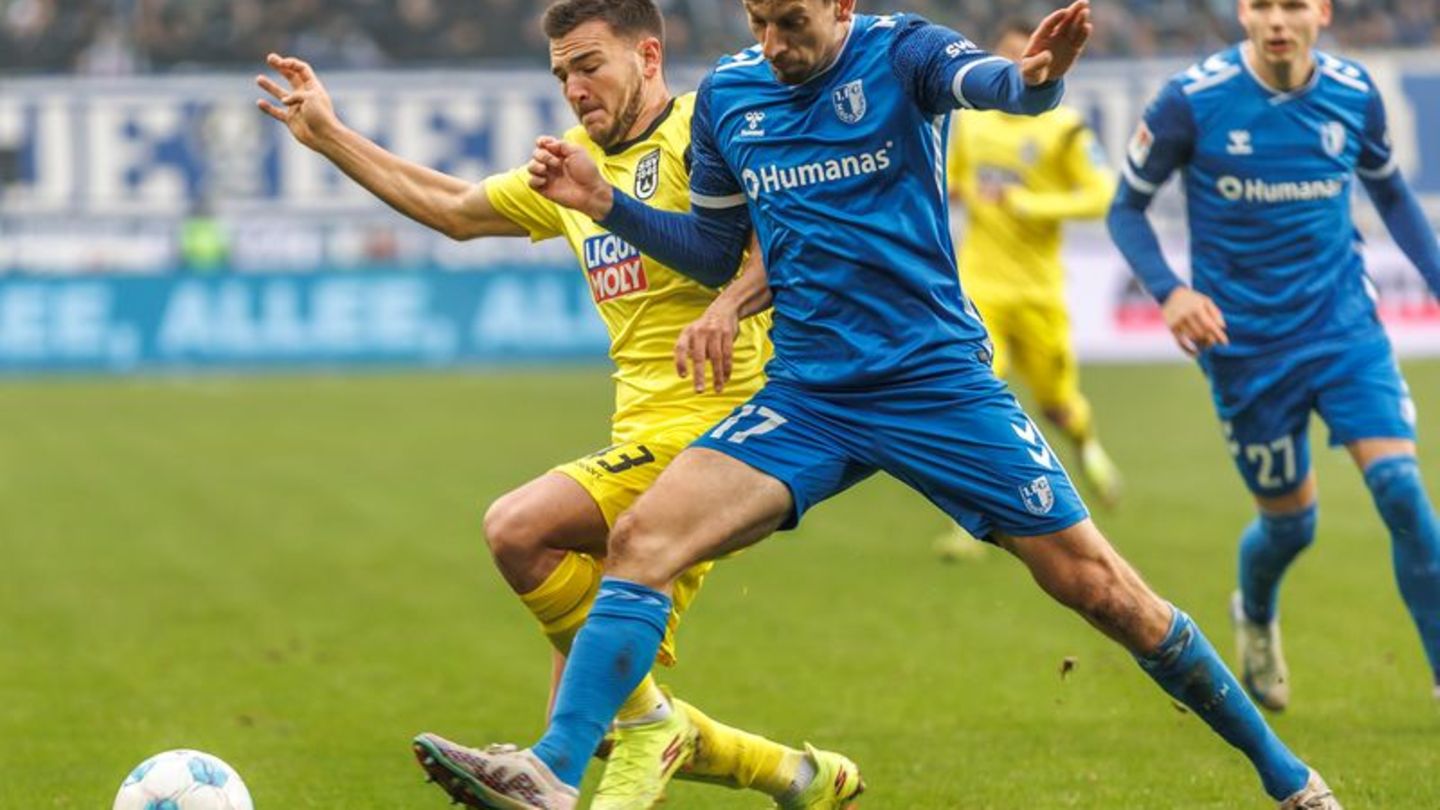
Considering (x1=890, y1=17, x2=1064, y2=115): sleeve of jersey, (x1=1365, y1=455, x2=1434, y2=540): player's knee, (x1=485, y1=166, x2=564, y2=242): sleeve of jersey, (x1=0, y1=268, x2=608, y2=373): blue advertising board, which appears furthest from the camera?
(x1=0, y1=268, x2=608, y2=373): blue advertising board

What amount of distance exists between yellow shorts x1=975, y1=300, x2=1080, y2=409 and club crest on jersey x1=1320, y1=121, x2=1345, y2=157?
5.51 meters

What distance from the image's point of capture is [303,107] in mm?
6547

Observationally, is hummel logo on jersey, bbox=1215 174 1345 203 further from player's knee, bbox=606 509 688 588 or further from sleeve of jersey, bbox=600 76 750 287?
player's knee, bbox=606 509 688 588

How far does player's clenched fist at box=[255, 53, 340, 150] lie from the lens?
6.55 metres

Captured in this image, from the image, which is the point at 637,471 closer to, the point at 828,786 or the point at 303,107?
the point at 828,786

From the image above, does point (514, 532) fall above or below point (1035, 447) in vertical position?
below

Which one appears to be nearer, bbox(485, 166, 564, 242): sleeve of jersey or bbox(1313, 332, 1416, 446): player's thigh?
bbox(485, 166, 564, 242): sleeve of jersey

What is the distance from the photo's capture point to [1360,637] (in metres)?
9.76

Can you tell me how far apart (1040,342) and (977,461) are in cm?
780

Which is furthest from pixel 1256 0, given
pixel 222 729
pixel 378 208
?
pixel 378 208

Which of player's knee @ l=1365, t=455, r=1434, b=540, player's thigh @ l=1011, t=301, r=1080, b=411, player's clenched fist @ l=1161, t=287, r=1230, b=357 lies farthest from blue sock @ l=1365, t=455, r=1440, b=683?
player's thigh @ l=1011, t=301, r=1080, b=411

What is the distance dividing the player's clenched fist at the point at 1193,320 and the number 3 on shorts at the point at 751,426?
1.79 meters

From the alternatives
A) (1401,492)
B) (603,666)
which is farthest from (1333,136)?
(603,666)

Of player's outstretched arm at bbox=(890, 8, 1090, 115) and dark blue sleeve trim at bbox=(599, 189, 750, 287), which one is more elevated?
player's outstretched arm at bbox=(890, 8, 1090, 115)
